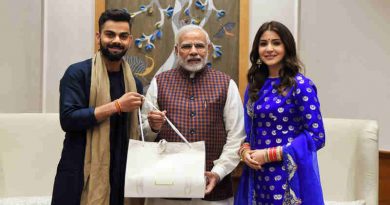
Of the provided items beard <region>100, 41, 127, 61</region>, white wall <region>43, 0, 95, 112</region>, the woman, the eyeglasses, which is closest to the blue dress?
the woman

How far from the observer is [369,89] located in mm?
2832

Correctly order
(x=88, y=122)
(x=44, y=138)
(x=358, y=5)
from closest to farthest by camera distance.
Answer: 1. (x=88, y=122)
2. (x=44, y=138)
3. (x=358, y=5)

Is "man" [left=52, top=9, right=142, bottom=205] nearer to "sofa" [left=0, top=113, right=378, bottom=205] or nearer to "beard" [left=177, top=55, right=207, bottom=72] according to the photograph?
"beard" [left=177, top=55, right=207, bottom=72]

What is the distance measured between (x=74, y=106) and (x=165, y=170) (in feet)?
1.53

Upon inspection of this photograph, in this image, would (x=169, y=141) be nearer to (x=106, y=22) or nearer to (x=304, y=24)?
(x=106, y=22)

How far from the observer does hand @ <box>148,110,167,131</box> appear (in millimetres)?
1794

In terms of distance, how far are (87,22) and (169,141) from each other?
5.04 feet

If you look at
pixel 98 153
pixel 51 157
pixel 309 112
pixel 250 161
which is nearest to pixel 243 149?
pixel 250 161

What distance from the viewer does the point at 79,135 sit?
175 centimetres

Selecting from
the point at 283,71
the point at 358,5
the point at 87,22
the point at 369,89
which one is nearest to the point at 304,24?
the point at 358,5

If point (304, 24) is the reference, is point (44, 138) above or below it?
below

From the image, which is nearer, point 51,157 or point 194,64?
point 194,64

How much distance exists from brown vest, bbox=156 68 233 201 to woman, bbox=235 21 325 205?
0.49 feet

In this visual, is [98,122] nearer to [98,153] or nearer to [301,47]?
[98,153]
